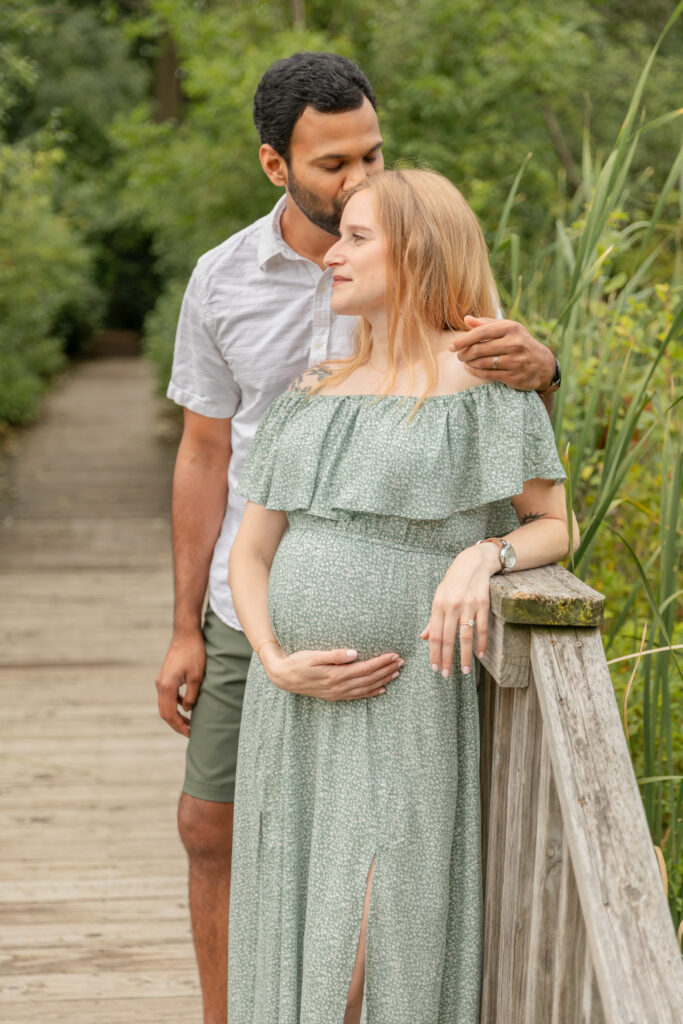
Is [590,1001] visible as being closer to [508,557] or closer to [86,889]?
[508,557]

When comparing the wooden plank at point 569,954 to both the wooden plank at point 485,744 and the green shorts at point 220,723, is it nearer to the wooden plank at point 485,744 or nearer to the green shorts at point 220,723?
the wooden plank at point 485,744

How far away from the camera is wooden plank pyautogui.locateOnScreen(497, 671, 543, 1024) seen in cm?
146

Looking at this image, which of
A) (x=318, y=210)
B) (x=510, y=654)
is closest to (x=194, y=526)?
(x=318, y=210)

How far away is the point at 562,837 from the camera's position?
137cm

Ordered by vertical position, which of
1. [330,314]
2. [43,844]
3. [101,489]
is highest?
[330,314]

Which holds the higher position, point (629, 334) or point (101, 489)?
point (629, 334)

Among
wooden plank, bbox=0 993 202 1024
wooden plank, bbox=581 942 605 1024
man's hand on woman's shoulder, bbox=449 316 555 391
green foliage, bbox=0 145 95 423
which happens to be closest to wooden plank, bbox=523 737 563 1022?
wooden plank, bbox=581 942 605 1024

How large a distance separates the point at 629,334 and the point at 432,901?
6.23ft

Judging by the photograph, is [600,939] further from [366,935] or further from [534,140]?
[534,140]

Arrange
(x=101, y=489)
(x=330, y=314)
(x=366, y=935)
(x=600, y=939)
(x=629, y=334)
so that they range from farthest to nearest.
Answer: (x=101, y=489), (x=629, y=334), (x=330, y=314), (x=366, y=935), (x=600, y=939)

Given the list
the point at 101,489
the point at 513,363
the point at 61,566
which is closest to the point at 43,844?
the point at 513,363

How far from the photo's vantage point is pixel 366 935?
154 centimetres

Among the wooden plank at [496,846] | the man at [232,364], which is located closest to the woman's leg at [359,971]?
the wooden plank at [496,846]

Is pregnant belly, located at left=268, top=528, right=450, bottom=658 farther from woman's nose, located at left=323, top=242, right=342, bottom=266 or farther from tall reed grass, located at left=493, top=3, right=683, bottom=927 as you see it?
woman's nose, located at left=323, top=242, right=342, bottom=266
